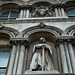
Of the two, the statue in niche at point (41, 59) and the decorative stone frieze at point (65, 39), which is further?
the decorative stone frieze at point (65, 39)

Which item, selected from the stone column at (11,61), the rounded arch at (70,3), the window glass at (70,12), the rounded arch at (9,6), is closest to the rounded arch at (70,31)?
the window glass at (70,12)

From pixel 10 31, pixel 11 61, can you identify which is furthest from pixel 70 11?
pixel 11 61

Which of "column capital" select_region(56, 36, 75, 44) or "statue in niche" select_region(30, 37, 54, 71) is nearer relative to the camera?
"statue in niche" select_region(30, 37, 54, 71)

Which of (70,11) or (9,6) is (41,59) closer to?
(70,11)

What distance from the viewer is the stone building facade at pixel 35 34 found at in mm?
8031

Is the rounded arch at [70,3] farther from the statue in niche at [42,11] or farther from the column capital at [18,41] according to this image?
the column capital at [18,41]

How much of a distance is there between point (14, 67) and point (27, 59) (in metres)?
1.15

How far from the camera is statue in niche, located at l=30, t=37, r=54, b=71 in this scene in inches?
297

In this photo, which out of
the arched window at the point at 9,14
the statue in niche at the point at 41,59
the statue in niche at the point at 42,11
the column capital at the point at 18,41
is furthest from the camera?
the arched window at the point at 9,14

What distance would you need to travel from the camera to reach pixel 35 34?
10.0 metres

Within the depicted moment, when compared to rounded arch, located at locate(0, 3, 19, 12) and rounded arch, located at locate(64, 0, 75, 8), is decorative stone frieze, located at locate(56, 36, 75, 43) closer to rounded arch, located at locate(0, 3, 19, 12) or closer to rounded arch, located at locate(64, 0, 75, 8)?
rounded arch, located at locate(64, 0, 75, 8)

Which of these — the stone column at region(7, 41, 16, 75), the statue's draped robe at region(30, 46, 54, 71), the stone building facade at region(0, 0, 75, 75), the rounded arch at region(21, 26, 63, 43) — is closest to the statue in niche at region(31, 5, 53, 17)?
the stone building facade at region(0, 0, 75, 75)

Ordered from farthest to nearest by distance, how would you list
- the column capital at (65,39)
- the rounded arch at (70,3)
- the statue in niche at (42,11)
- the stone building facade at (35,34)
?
the rounded arch at (70,3)
the statue in niche at (42,11)
the column capital at (65,39)
the stone building facade at (35,34)

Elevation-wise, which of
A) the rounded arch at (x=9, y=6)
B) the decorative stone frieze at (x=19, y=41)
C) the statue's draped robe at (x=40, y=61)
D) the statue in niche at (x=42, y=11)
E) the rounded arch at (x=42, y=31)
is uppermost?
the rounded arch at (x=9, y=6)
